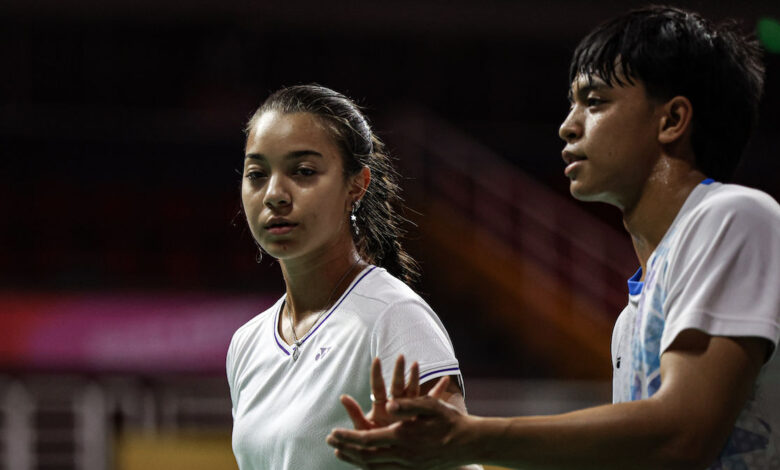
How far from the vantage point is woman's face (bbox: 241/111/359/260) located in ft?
7.48

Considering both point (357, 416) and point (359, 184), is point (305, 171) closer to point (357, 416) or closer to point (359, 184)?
point (359, 184)

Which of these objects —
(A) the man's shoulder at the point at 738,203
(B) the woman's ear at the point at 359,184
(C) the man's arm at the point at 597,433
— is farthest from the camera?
(B) the woman's ear at the point at 359,184

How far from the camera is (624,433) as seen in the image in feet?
4.81

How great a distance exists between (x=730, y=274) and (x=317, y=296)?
108 cm

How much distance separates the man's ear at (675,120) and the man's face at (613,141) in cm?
1

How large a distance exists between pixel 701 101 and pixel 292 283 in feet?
3.46

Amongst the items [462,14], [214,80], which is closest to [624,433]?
[214,80]

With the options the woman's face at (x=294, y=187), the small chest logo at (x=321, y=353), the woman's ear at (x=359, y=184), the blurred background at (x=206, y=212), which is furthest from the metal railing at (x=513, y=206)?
the small chest logo at (x=321, y=353)

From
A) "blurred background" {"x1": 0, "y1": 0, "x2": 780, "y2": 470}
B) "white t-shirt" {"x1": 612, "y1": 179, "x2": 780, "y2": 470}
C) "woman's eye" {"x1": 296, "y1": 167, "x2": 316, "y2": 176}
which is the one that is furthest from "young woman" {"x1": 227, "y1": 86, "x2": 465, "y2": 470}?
"blurred background" {"x1": 0, "y1": 0, "x2": 780, "y2": 470}

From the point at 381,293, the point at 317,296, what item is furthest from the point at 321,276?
the point at 381,293

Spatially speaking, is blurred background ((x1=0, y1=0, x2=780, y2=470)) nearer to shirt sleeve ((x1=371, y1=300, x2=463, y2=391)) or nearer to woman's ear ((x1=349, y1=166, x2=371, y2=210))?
woman's ear ((x1=349, y1=166, x2=371, y2=210))

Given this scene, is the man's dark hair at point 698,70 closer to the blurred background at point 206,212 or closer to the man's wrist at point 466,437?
the man's wrist at point 466,437

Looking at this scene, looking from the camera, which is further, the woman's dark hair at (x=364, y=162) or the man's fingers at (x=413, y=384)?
the woman's dark hair at (x=364, y=162)

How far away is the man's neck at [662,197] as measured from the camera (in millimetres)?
1743
